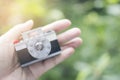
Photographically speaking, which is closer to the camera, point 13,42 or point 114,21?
point 13,42

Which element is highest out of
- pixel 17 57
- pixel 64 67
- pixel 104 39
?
pixel 17 57

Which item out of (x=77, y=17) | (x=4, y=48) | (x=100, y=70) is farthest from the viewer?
(x=77, y=17)

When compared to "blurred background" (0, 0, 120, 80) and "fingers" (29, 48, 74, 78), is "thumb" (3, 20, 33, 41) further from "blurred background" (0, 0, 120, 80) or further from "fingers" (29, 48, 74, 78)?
"blurred background" (0, 0, 120, 80)

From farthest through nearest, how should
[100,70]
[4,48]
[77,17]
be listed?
[77,17], [100,70], [4,48]

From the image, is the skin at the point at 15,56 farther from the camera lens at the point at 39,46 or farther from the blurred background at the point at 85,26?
the blurred background at the point at 85,26

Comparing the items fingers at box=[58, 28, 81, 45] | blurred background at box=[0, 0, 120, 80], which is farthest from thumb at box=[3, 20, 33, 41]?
blurred background at box=[0, 0, 120, 80]

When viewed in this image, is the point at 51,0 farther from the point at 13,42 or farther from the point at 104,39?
the point at 13,42

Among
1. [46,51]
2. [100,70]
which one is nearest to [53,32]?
[46,51]
